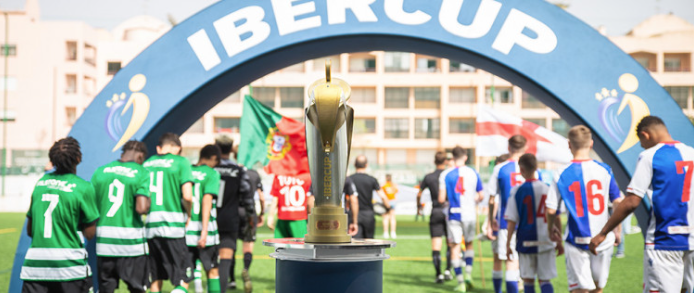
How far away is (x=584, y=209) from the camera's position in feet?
19.7

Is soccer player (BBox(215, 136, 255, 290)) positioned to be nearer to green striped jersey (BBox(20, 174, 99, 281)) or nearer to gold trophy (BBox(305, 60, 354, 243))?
green striped jersey (BBox(20, 174, 99, 281))

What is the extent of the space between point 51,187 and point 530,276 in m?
4.58

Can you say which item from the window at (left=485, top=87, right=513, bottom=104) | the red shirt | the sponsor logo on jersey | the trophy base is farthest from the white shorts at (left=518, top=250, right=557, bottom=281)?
the window at (left=485, top=87, right=513, bottom=104)

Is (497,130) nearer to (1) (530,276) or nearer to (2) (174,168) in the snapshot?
(1) (530,276)

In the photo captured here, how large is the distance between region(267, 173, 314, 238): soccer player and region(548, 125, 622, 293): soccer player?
13.7 ft

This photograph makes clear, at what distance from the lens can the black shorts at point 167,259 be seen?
725cm

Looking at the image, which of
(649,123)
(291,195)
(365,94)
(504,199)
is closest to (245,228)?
(291,195)

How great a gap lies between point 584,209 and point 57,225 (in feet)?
14.5

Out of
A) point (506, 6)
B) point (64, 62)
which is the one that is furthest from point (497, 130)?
point (64, 62)

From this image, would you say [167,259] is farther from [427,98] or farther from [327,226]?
[427,98]

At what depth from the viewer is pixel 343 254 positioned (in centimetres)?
417

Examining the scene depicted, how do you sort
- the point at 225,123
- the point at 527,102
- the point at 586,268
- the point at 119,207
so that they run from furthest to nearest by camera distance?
the point at 225,123 < the point at 527,102 < the point at 119,207 < the point at 586,268

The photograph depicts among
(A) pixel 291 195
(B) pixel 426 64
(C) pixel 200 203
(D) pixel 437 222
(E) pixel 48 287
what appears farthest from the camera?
(B) pixel 426 64

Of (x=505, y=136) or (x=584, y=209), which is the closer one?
(x=584, y=209)
